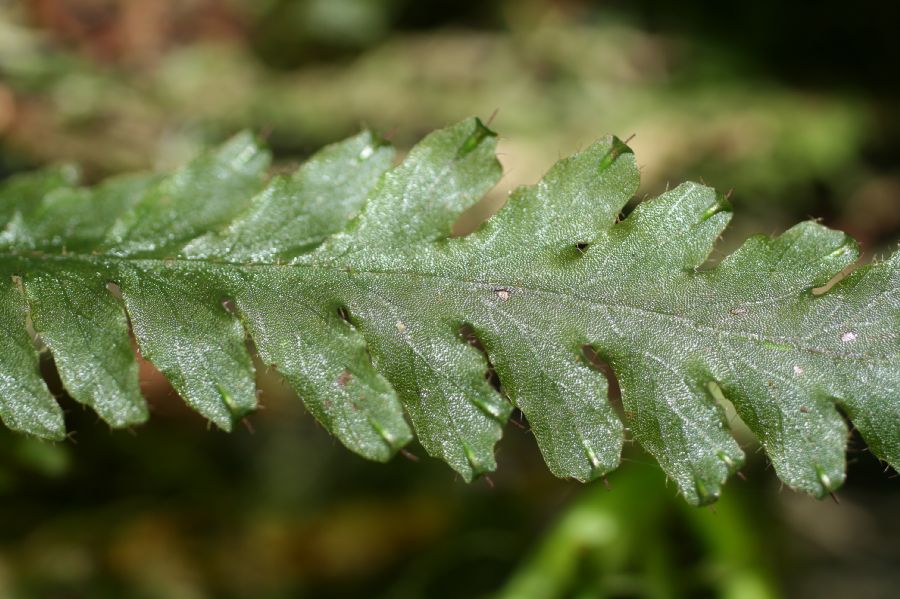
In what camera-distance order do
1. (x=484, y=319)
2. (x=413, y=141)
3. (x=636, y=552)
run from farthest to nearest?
(x=413, y=141) → (x=636, y=552) → (x=484, y=319)

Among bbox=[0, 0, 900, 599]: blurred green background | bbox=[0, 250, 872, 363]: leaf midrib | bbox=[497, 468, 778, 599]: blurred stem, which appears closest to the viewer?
bbox=[0, 250, 872, 363]: leaf midrib

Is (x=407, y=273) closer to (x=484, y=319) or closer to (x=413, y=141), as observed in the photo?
(x=484, y=319)

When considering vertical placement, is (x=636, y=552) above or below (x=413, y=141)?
below

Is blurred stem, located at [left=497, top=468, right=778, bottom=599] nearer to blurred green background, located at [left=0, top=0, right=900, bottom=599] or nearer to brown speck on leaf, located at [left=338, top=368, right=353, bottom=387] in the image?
blurred green background, located at [left=0, top=0, right=900, bottom=599]

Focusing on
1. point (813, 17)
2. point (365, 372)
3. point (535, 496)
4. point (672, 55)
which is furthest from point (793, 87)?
point (365, 372)

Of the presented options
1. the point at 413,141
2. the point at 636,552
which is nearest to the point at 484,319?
the point at 636,552

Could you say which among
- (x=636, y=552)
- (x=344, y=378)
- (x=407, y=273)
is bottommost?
(x=636, y=552)

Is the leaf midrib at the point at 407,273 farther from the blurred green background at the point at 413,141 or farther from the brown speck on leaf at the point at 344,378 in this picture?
the blurred green background at the point at 413,141

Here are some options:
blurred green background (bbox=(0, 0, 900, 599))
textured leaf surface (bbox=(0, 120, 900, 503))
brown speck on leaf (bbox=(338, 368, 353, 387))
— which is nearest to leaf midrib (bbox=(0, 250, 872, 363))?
textured leaf surface (bbox=(0, 120, 900, 503))
